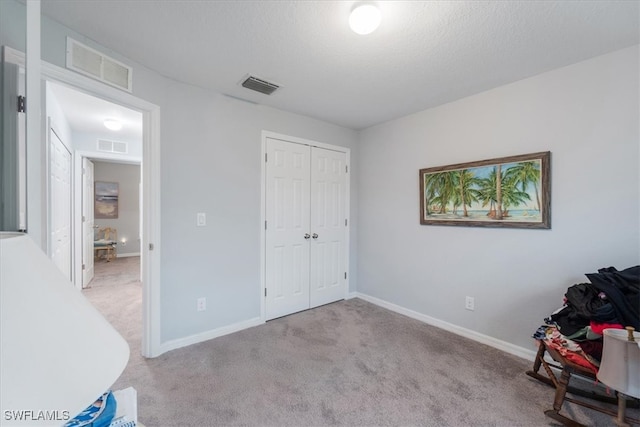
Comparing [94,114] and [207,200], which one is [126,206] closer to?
[94,114]

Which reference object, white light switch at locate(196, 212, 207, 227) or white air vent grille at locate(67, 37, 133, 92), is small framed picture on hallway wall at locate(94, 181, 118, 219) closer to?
white light switch at locate(196, 212, 207, 227)

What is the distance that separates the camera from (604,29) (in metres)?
1.65

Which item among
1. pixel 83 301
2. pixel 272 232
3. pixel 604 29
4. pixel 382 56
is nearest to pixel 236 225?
pixel 272 232

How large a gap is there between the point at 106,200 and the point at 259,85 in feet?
20.7

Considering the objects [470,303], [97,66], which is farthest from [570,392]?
[97,66]

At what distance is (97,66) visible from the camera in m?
1.82

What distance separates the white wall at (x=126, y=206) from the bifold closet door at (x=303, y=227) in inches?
228

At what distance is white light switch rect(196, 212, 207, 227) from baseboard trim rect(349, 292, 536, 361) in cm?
231

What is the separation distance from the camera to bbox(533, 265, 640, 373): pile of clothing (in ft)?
4.96

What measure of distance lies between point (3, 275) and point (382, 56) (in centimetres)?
218

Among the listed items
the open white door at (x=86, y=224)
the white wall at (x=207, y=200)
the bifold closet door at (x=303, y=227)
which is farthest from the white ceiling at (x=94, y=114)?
→ the bifold closet door at (x=303, y=227)

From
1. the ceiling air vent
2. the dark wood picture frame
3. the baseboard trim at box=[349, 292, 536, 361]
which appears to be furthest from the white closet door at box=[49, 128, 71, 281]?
the baseboard trim at box=[349, 292, 536, 361]

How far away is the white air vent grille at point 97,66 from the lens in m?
1.69

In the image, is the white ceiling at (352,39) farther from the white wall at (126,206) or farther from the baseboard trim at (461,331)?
the white wall at (126,206)
